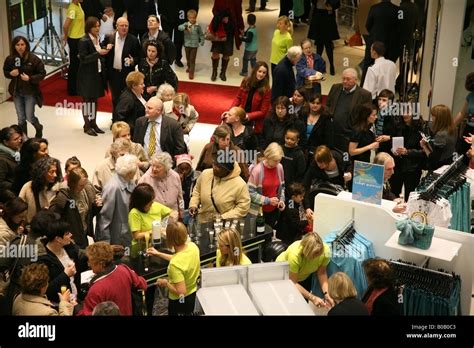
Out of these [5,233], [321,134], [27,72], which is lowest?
[5,233]

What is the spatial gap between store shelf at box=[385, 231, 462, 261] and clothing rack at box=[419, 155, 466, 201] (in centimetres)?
47

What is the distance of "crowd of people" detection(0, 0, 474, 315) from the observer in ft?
21.4

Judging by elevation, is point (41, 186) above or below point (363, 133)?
below

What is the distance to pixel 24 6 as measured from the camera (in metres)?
13.1

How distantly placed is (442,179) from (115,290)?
10.2 feet

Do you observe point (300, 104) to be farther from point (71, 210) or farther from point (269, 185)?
point (71, 210)

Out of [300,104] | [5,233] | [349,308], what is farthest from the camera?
[300,104]

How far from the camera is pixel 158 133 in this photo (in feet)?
29.5

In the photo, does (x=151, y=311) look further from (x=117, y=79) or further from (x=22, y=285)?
(x=117, y=79)

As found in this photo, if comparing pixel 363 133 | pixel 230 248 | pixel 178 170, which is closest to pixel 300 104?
pixel 363 133

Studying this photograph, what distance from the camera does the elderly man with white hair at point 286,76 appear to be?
1054 centimetres

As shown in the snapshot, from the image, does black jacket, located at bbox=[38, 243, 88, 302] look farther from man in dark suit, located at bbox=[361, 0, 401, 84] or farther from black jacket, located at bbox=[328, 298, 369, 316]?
man in dark suit, located at bbox=[361, 0, 401, 84]

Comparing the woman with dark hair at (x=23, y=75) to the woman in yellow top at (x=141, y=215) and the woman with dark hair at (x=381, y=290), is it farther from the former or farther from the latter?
the woman with dark hair at (x=381, y=290)

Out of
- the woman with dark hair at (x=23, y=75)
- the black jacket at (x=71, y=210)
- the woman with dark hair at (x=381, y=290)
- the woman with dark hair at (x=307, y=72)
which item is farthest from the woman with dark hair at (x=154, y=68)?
the woman with dark hair at (x=381, y=290)
